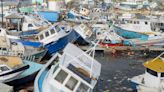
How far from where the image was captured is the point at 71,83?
626 inches

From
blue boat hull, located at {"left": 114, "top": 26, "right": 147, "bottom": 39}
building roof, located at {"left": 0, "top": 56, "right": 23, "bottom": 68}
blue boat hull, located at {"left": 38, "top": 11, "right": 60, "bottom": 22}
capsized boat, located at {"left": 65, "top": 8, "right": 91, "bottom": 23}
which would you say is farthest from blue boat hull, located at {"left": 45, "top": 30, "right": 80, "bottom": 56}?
blue boat hull, located at {"left": 38, "top": 11, "right": 60, "bottom": 22}

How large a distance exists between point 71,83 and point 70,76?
0.97 feet

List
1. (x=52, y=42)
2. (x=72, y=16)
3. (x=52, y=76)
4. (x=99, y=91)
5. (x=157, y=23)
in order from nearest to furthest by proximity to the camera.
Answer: (x=52, y=76) < (x=99, y=91) < (x=52, y=42) < (x=157, y=23) < (x=72, y=16)

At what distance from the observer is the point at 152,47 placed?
39000 millimetres

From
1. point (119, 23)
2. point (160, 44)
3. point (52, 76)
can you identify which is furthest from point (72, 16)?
point (52, 76)

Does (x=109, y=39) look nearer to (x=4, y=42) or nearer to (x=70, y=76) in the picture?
(x=4, y=42)

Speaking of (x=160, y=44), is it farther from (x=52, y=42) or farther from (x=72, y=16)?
(x=72, y=16)

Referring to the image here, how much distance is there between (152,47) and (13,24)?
55.6ft

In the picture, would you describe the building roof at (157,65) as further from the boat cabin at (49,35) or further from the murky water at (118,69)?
the boat cabin at (49,35)

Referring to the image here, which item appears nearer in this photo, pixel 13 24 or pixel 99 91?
pixel 99 91

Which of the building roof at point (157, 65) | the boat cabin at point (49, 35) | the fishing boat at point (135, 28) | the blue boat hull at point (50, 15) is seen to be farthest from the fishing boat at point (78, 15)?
the building roof at point (157, 65)

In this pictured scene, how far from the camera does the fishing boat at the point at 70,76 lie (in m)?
15.7

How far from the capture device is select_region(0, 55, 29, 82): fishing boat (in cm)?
2186

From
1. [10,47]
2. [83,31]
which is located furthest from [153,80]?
[83,31]
